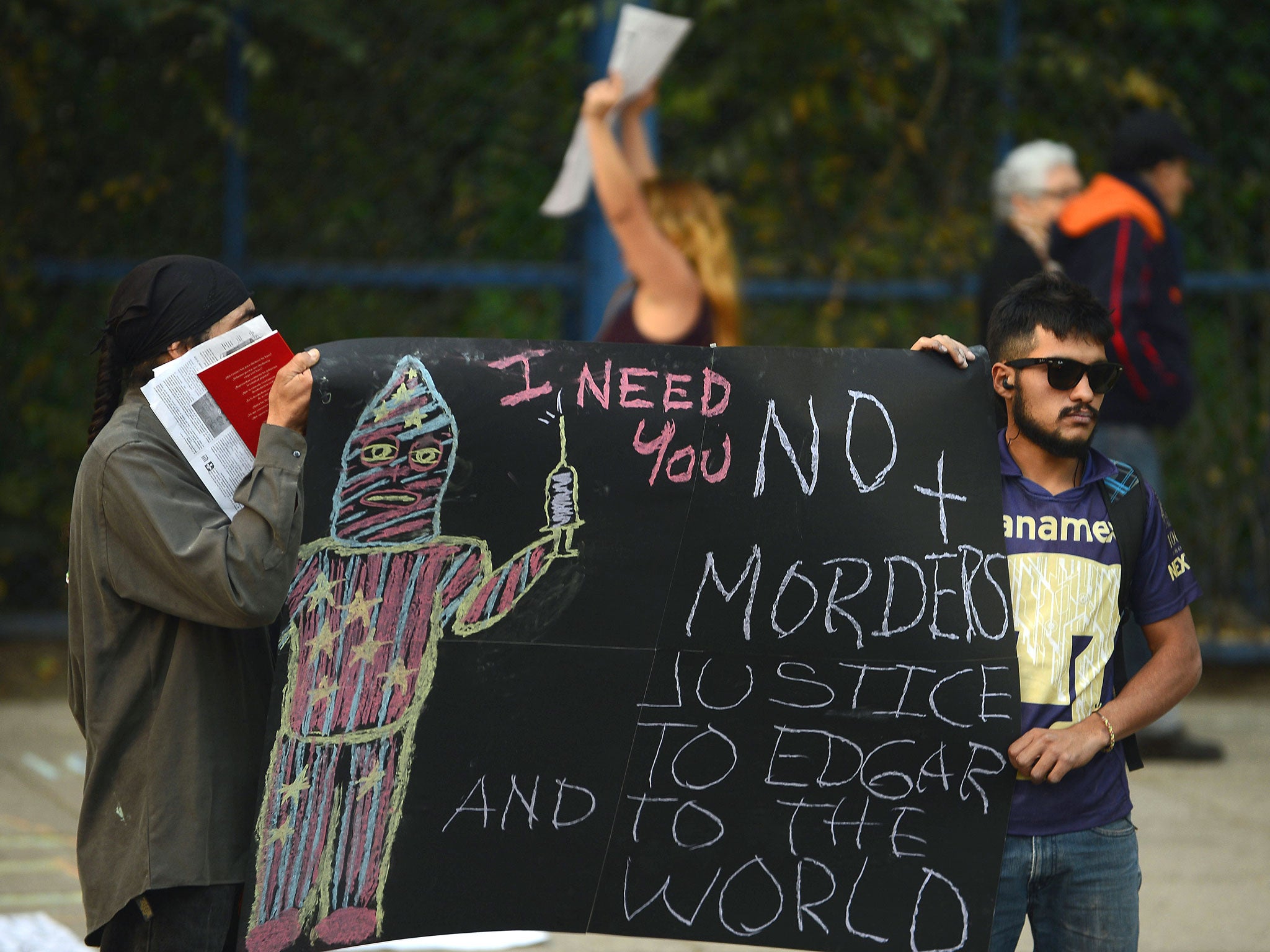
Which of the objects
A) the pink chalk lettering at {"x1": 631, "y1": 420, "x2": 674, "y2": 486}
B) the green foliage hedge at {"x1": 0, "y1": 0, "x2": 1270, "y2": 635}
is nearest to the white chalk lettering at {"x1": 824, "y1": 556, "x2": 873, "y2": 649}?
the pink chalk lettering at {"x1": 631, "y1": 420, "x2": 674, "y2": 486}

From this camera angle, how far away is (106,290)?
621cm

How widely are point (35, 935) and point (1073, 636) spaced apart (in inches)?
109

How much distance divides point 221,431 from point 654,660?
838 millimetres

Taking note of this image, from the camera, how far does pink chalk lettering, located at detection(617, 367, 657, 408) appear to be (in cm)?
274

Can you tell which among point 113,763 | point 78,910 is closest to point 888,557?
point 113,763

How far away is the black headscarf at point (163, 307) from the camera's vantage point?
2.50 metres

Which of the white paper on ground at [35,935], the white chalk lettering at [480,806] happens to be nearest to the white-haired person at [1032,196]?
the white chalk lettering at [480,806]

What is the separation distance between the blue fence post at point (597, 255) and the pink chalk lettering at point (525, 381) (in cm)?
302

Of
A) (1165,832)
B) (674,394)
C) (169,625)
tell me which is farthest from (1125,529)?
(1165,832)

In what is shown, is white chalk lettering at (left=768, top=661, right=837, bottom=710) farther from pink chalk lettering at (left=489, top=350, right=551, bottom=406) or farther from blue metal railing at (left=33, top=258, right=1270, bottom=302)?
blue metal railing at (left=33, top=258, right=1270, bottom=302)

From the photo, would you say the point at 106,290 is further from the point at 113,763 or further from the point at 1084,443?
the point at 1084,443

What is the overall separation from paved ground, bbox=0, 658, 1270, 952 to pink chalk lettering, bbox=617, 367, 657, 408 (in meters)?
1.81

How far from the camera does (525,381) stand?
2730 mm

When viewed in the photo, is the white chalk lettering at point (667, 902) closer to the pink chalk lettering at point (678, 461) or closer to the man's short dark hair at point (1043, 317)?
the pink chalk lettering at point (678, 461)
